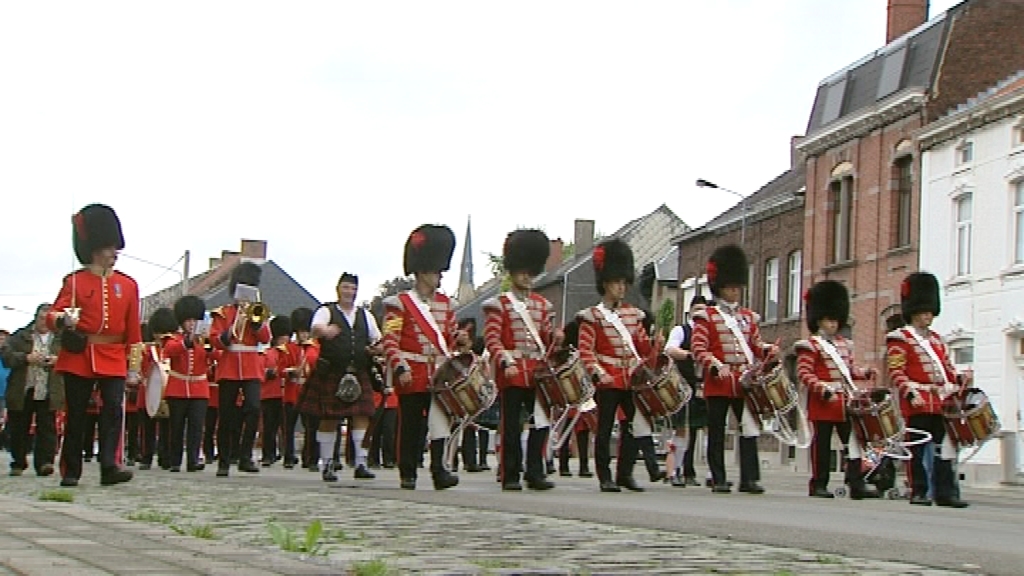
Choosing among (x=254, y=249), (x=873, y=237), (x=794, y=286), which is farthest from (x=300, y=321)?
(x=254, y=249)

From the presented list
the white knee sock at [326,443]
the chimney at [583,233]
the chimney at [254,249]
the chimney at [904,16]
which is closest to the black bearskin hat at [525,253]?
the white knee sock at [326,443]

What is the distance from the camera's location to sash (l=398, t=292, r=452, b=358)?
1515 centimetres

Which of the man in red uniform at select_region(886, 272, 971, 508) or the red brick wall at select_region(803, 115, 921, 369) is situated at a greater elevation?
the red brick wall at select_region(803, 115, 921, 369)

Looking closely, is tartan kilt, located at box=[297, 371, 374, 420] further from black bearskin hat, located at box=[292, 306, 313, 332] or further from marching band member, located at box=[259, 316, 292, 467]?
black bearskin hat, located at box=[292, 306, 313, 332]

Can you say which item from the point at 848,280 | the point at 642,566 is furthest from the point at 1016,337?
the point at 642,566

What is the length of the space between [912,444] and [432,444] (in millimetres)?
4366

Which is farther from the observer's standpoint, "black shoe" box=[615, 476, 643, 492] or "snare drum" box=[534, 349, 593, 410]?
"black shoe" box=[615, 476, 643, 492]

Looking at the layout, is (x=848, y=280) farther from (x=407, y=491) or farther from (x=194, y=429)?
(x=407, y=491)

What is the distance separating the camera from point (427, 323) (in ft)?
49.8

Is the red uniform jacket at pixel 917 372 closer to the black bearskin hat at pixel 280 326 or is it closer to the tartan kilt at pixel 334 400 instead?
the tartan kilt at pixel 334 400

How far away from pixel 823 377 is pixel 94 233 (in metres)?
6.61

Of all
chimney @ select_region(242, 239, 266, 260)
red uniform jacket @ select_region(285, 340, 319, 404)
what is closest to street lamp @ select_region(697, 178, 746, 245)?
red uniform jacket @ select_region(285, 340, 319, 404)

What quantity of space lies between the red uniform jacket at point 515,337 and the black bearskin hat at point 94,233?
3080 mm

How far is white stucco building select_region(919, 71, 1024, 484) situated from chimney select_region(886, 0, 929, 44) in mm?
7443
